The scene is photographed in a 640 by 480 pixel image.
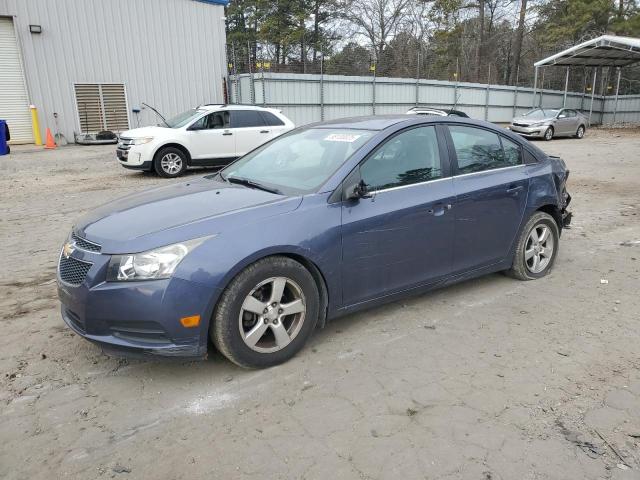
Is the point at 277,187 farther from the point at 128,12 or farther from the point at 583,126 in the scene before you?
the point at 583,126

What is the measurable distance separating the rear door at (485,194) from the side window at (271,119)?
882 cm

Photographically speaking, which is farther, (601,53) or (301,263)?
(601,53)

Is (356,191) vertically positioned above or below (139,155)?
above

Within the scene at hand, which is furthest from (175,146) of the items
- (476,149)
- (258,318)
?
(258,318)

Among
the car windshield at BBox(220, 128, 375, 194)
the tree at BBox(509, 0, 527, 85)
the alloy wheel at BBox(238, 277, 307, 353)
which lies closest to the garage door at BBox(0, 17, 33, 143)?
the car windshield at BBox(220, 128, 375, 194)

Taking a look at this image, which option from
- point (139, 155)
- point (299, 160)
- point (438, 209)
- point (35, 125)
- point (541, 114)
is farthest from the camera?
point (541, 114)

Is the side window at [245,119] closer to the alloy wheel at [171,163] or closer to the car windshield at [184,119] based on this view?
the car windshield at [184,119]

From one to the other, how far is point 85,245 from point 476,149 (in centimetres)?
318

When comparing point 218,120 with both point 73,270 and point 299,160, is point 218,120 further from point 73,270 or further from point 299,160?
point 73,270

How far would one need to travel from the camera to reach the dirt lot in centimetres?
253

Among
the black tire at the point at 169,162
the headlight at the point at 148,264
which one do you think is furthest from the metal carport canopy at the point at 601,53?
the headlight at the point at 148,264

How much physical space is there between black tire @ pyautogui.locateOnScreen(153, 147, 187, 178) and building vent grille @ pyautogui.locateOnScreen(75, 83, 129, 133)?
10.3m

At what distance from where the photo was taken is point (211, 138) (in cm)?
1204

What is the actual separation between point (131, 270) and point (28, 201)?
291 inches
